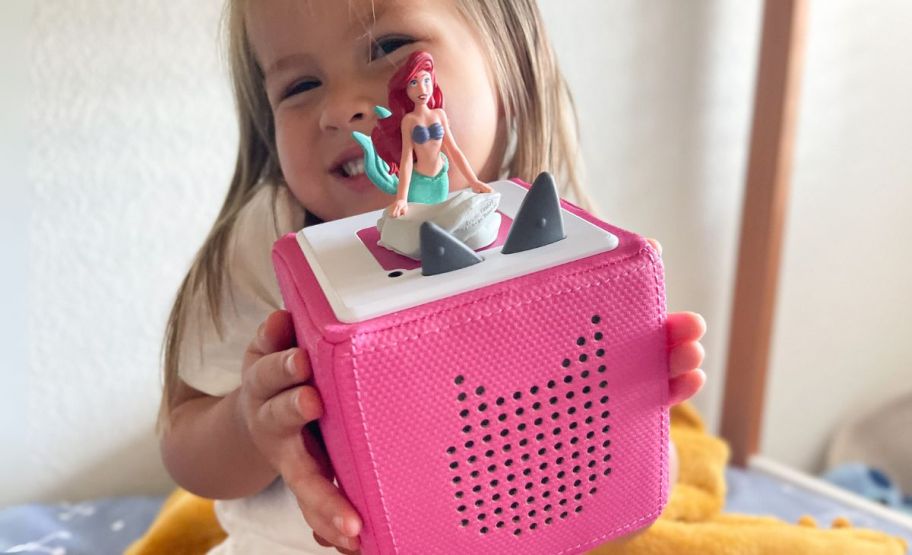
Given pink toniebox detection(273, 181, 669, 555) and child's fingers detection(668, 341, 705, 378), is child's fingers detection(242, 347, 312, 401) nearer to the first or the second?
pink toniebox detection(273, 181, 669, 555)

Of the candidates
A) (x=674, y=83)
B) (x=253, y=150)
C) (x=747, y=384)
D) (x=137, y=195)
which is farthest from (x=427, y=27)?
(x=747, y=384)

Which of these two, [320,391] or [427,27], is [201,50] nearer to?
[427,27]

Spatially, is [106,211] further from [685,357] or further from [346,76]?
[685,357]

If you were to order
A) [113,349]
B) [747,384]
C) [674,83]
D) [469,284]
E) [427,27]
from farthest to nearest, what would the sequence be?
[747,384] < [674,83] < [113,349] < [427,27] < [469,284]

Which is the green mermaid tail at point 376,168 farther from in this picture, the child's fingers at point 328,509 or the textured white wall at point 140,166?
the textured white wall at point 140,166

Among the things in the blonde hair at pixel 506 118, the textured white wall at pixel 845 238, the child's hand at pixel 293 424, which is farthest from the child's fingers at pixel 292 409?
the textured white wall at pixel 845 238

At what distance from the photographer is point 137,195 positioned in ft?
2.09

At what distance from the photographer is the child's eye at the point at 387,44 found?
45 centimetres

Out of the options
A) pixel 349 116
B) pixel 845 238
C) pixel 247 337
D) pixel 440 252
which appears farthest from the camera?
pixel 845 238

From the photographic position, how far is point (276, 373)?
366mm

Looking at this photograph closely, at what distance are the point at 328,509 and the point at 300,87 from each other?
0.82 feet

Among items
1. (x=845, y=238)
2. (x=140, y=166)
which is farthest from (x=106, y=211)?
(x=845, y=238)

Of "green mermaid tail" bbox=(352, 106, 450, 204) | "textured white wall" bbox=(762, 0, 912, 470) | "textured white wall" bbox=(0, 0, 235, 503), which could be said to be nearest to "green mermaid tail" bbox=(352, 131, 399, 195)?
"green mermaid tail" bbox=(352, 106, 450, 204)

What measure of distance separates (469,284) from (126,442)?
51 centimetres
